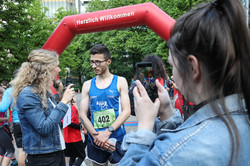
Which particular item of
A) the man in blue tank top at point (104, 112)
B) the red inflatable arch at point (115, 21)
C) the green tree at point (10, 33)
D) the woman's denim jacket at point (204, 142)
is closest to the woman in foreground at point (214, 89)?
the woman's denim jacket at point (204, 142)

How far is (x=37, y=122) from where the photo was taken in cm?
208

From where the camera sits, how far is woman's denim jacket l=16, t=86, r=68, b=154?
82.6 inches

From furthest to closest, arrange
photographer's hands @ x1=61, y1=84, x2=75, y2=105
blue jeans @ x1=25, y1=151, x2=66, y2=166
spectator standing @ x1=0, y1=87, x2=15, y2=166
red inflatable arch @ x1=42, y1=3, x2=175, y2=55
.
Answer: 1. red inflatable arch @ x1=42, y1=3, x2=175, y2=55
2. spectator standing @ x1=0, y1=87, x2=15, y2=166
3. photographer's hands @ x1=61, y1=84, x2=75, y2=105
4. blue jeans @ x1=25, y1=151, x2=66, y2=166

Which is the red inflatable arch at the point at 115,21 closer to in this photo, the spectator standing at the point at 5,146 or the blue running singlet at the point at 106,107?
the spectator standing at the point at 5,146

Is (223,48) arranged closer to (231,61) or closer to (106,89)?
(231,61)

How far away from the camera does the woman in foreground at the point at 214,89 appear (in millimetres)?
720

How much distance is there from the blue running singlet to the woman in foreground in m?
2.30

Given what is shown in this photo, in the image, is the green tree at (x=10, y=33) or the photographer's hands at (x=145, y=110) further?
the green tree at (x=10, y=33)

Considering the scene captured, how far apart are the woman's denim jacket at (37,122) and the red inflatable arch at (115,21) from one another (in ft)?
12.9

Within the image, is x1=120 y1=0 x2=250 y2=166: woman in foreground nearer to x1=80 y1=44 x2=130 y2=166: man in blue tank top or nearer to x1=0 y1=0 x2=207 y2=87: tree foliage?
x1=0 y1=0 x2=207 y2=87: tree foliage

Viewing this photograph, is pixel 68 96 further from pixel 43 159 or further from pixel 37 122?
pixel 43 159

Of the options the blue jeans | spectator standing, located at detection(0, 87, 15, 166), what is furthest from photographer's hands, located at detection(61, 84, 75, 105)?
spectator standing, located at detection(0, 87, 15, 166)

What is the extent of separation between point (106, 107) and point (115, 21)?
10.7ft

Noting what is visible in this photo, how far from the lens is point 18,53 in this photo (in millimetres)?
12133
